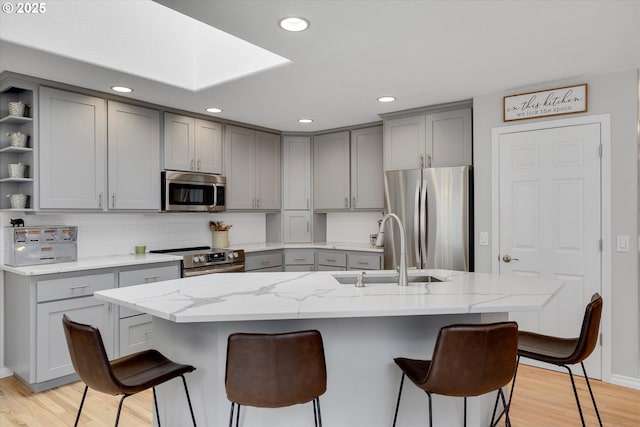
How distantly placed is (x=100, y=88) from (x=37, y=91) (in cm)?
45

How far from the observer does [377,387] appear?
2104mm

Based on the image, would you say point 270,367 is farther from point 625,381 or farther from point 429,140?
point 429,140

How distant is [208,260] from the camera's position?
13.6ft

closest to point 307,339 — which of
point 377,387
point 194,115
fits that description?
point 377,387

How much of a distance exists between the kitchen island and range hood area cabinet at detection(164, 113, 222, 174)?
221cm

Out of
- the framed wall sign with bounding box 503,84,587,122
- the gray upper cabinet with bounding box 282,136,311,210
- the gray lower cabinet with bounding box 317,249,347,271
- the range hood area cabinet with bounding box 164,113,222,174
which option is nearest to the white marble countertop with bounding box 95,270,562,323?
the framed wall sign with bounding box 503,84,587,122

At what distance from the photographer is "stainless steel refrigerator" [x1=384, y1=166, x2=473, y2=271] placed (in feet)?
12.6

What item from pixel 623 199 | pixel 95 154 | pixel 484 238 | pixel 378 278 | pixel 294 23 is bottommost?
pixel 378 278

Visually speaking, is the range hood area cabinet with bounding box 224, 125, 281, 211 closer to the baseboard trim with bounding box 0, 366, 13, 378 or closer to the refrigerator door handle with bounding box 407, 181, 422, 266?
the refrigerator door handle with bounding box 407, 181, 422, 266

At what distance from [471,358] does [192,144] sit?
3.58m

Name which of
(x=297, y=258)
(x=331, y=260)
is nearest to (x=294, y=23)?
(x=331, y=260)

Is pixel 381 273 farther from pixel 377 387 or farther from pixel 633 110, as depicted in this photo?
pixel 633 110

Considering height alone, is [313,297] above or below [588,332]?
above

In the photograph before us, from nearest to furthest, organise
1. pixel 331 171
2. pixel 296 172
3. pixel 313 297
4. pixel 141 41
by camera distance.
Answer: pixel 313 297, pixel 141 41, pixel 331 171, pixel 296 172
